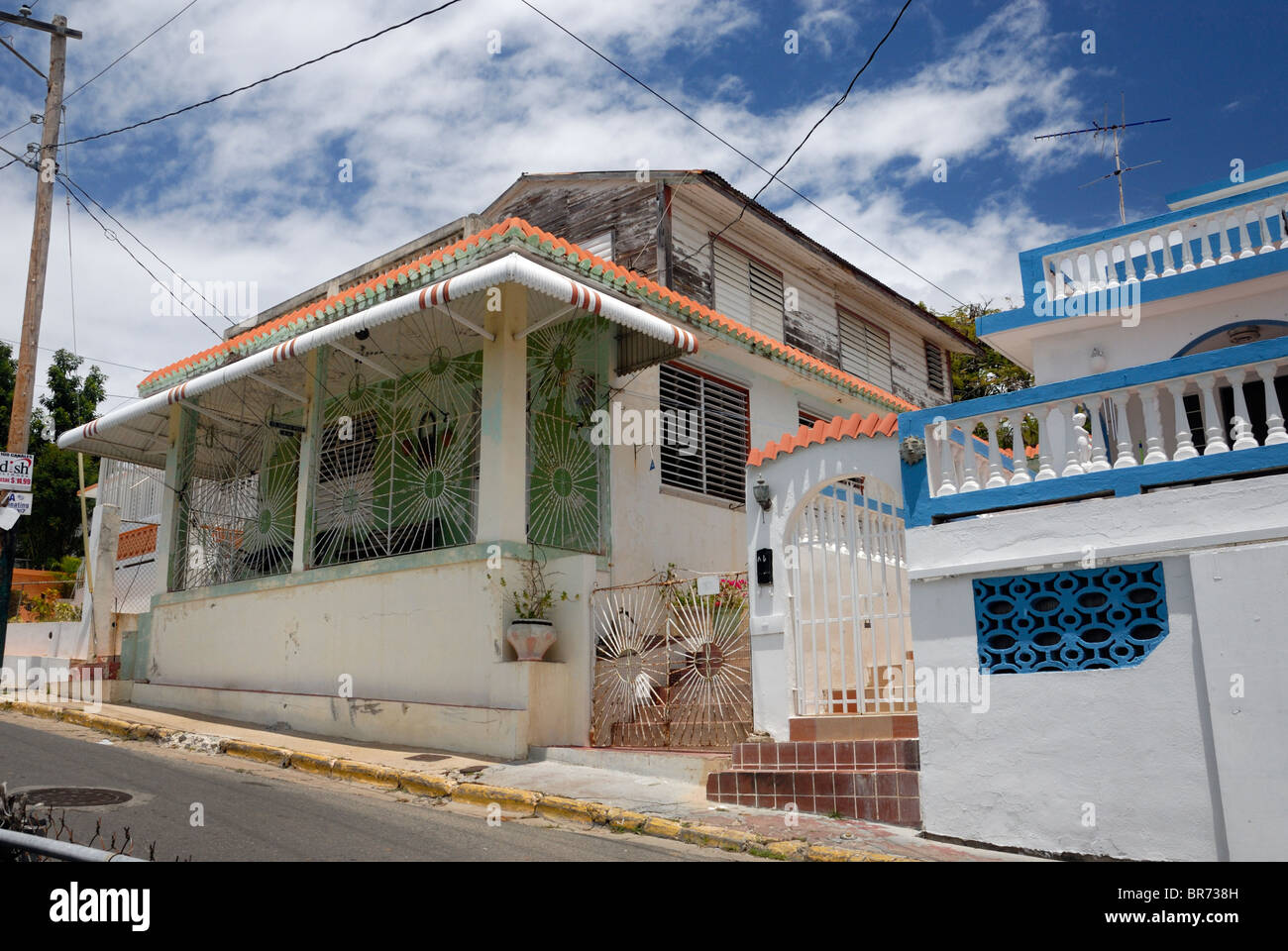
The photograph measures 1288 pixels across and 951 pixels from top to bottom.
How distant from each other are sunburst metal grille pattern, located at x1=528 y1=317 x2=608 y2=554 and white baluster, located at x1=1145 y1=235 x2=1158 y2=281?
18.7ft

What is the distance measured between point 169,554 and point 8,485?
5660mm

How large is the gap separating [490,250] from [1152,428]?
622 cm

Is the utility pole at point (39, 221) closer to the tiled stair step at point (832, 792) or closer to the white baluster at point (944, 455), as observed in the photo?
the tiled stair step at point (832, 792)

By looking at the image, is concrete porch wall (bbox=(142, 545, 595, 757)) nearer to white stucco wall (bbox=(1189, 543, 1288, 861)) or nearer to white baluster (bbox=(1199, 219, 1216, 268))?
white stucco wall (bbox=(1189, 543, 1288, 861))

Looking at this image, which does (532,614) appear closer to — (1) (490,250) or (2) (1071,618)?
(1) (490,250)

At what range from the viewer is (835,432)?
8.09 metres

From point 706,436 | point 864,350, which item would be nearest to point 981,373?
point 864,350

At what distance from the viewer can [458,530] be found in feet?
37.2

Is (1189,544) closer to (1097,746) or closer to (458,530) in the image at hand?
(1097,746)

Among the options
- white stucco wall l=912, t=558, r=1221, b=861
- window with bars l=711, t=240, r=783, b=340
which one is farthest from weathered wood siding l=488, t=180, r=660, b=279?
white stucco wall l=912, t=558, r=1221, b=861

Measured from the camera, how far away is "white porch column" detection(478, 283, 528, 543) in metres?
10.1

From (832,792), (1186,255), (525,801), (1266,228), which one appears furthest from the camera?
(1186,255)
